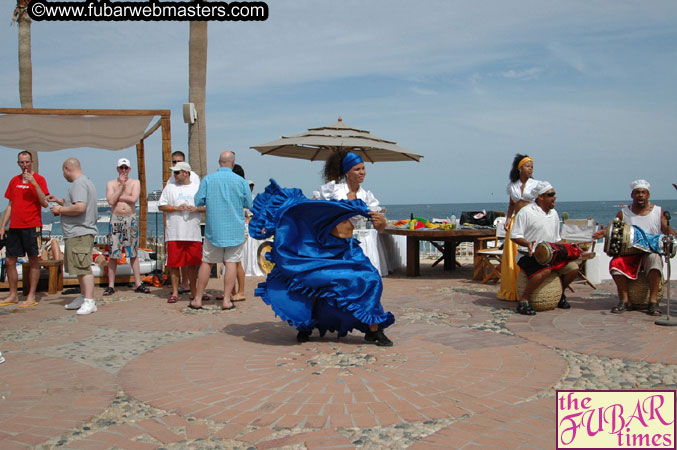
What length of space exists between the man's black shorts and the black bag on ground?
7183mm

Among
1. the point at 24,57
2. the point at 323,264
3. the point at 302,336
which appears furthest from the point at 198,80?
the point at 323,264

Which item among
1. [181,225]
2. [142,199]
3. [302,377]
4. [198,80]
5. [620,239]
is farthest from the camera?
[198,80]

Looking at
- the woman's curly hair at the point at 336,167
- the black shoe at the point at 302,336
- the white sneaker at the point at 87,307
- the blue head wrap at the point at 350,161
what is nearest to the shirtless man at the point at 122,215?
the white sneaker at the point at 87,307

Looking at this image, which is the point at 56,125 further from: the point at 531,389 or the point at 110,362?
the point at 531,389

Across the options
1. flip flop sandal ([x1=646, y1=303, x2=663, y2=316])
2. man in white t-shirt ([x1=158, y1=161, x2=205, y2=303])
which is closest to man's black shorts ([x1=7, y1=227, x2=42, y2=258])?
man in white t-shirt ([x1=158, y1=161, x2=205, y2=303])

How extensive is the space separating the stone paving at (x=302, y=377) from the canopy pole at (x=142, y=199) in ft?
13.3

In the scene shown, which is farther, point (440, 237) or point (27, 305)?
point (440, 237)

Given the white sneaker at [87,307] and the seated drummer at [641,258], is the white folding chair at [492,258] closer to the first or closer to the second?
the seated drummer at [641,258]

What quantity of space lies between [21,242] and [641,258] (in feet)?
25.1

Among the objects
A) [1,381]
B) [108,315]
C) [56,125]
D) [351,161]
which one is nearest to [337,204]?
[351,161]

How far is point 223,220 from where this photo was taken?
6.78m

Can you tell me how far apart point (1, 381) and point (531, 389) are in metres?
3.72

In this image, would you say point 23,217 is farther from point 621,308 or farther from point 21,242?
point 621,308

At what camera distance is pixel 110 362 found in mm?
4504
